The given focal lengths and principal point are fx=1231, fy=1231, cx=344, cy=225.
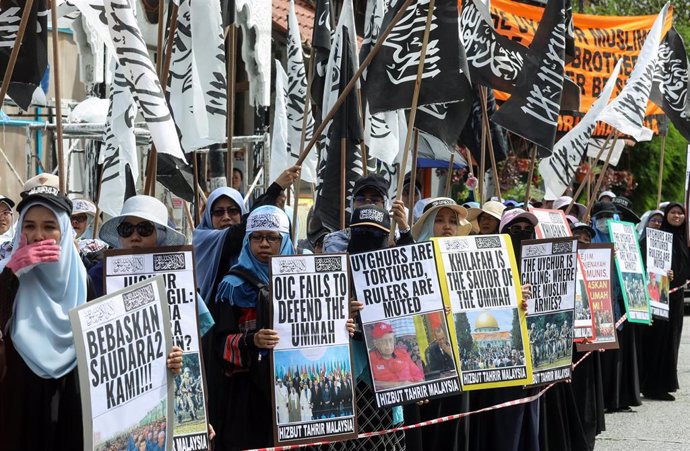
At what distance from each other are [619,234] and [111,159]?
492 centimetres

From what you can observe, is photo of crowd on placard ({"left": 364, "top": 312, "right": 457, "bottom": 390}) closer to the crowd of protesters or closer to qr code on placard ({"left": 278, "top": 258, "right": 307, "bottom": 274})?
the crowd of protesters

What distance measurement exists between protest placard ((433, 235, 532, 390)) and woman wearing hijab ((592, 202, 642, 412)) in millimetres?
4082

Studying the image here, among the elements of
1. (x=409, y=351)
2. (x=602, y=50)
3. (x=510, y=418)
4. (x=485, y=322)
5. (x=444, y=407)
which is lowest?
(x=510, y=418)

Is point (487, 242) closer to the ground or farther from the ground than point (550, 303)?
farther from the ground

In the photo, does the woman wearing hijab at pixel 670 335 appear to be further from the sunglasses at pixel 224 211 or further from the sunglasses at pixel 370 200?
the sunglasses at pixel 224 211

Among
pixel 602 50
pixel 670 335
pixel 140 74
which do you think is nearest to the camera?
pixel 140 74

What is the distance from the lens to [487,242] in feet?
23.7

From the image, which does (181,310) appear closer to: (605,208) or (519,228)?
(519,228)

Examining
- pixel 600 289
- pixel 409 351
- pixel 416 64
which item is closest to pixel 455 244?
pixel 409 351

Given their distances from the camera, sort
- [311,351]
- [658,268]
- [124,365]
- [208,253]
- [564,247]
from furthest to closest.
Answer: [658,268], [564,247], [208,253], [311,351], [124,365]

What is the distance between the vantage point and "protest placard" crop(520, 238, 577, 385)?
757 centimetres

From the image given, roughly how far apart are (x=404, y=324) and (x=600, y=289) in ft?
9.54

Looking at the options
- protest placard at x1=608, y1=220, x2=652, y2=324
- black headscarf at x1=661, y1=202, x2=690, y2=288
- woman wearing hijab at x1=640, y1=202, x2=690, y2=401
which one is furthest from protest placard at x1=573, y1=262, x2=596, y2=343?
black headscarf at x1=661, y1=202, x2=690, y2=288

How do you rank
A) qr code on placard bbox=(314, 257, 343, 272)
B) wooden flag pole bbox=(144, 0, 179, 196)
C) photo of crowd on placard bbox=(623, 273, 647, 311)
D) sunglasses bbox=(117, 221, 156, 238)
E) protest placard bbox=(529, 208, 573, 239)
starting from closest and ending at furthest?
sunglasses bbox=(117, 221, 156, 238)
qr code on placard bbox=(314, 257, 343, 272)
wooden flag pole bbox=(144, 0, 179, 196)
protest placard bbox=(529, 208, 573, 239)
photo of crowd on placard bbox=(623, 273, 647, 311)
